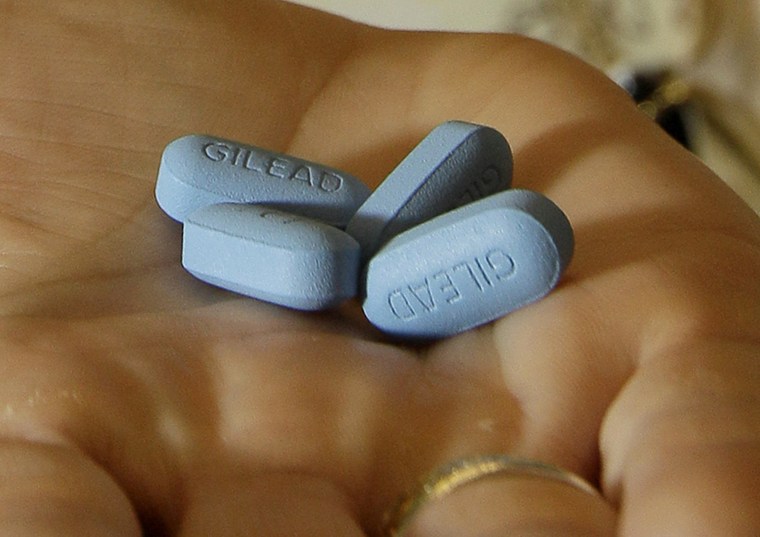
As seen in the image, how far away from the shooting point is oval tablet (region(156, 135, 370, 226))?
32.2 inches

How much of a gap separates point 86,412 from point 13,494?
10 cm

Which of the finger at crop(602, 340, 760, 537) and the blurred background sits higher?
the finger at crop(602, 340, 760, 537)

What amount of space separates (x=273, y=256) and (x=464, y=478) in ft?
0.74

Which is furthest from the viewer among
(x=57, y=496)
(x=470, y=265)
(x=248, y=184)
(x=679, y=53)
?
(x=679, y=53)

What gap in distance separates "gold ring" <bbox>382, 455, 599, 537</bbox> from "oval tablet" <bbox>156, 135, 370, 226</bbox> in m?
0.27

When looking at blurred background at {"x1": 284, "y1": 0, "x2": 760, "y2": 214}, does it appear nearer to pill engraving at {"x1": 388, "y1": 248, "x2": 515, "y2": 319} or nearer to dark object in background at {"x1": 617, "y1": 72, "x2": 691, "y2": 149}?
dark object in background at {"x1": 617, "y1": 72, "x2": 691, "y2": 149}

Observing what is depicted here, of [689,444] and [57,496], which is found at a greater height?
[689,444]

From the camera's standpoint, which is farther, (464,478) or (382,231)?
(382,231)

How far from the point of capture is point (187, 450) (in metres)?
0.64

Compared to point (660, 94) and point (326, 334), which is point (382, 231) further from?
point (660, 94)

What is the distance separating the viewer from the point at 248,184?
82 centimetres

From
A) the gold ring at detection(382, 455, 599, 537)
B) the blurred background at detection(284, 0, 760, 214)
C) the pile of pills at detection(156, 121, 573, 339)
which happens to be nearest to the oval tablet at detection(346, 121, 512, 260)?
the pile of pills at detection(156, 121, 573, 339)

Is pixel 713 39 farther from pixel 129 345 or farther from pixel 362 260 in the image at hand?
pixel 129 345

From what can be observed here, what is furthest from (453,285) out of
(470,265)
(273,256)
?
(273,256)
